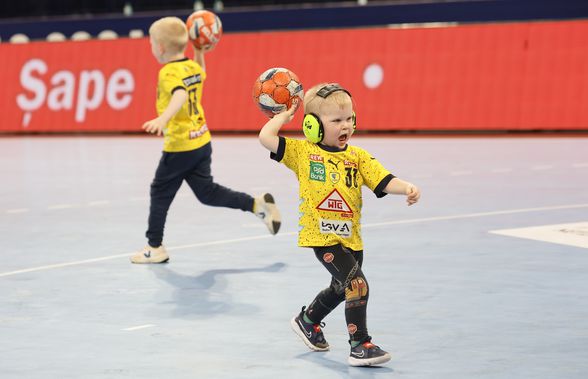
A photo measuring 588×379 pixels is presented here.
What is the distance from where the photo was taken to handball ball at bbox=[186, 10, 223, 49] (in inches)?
411

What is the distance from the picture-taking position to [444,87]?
2489 cm

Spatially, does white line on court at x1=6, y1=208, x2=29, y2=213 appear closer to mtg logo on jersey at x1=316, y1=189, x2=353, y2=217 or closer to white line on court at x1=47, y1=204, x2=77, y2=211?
white line on court at x1=47, y1=204, x2=77, y2=211

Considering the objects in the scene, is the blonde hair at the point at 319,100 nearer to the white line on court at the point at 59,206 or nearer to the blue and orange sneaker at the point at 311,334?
the blue and orange sneaker at the point at 311,334

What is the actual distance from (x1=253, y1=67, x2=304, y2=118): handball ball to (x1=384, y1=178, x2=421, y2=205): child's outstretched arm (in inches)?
32.7

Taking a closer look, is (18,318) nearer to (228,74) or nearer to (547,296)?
(547,296)

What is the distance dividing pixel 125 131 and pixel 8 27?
29.8 ft

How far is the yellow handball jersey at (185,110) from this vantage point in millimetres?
9766

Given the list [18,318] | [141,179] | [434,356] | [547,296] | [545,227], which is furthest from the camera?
[141,179]

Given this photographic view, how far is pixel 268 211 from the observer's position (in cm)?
1063

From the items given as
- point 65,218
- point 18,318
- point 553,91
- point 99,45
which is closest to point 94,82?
point 99,45

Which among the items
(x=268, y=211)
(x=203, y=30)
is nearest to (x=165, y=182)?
(x=268, y=211)

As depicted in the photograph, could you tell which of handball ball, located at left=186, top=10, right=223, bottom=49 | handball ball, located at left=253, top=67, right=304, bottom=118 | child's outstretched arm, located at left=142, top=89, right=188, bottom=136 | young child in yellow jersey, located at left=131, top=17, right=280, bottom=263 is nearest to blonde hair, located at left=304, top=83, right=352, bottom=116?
handball ball, located at left=253, top=67, right=304, bottom=118

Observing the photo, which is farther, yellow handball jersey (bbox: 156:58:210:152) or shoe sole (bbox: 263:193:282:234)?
shoe sole (bbox: 263:193:282:234)

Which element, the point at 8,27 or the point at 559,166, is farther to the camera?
the point at 8,27
